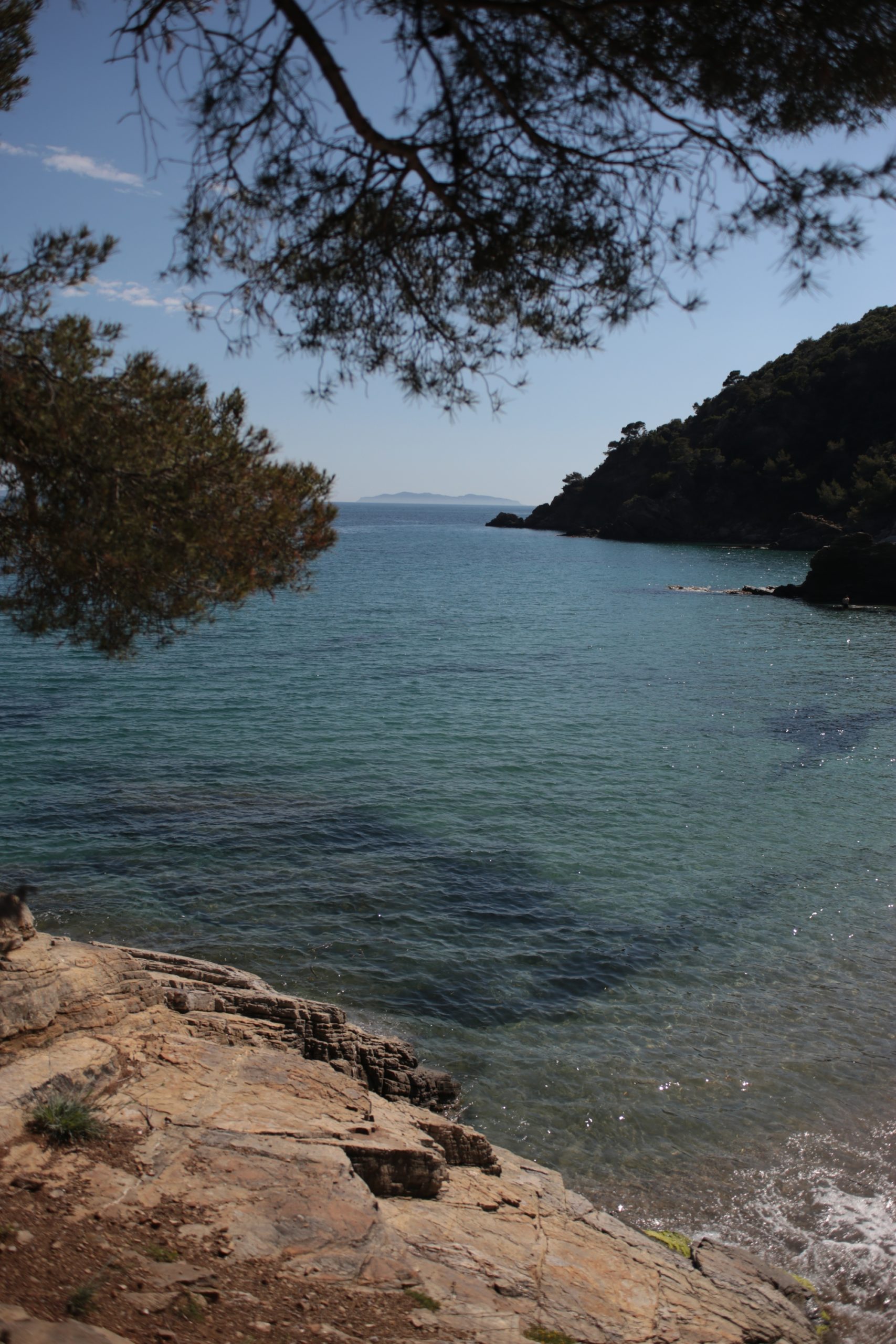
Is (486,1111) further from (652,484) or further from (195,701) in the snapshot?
(652,484)

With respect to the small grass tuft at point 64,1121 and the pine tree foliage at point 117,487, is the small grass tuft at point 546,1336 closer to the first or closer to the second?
the small grass tuft at point 64,1121

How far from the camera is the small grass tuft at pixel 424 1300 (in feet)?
17.7

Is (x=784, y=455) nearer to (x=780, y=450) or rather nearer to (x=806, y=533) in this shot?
(x=780, y=450)

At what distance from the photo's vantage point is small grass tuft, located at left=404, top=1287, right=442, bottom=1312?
5402mm

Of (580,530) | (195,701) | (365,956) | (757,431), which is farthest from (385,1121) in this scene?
(580,530)

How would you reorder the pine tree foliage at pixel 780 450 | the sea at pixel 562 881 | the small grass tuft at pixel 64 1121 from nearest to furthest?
the small grass tuft at pixel 64 1121 < the sea at pixel 562 881 < the pine tree foliage at pixel 780 450

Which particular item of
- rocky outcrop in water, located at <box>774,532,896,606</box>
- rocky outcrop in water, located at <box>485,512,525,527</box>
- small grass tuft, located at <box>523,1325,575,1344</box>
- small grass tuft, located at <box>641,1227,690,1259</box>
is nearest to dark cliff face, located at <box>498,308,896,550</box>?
rocky outcrop in water, located at <box>774,532,896,606</box>

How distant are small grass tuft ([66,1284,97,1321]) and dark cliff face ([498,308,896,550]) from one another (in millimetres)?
85118

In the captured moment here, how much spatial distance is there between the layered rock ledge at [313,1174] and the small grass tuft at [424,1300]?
0.06 metres

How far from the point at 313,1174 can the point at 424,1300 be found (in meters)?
1.16

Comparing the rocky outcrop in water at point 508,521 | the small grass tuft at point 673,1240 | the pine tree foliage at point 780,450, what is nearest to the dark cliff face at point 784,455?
the pine tree foliage at point 780,450

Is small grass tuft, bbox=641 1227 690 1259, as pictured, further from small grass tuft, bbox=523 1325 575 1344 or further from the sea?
small grass tuft, bbox=523 1325 575 1344

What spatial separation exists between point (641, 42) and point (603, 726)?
21.1 metres

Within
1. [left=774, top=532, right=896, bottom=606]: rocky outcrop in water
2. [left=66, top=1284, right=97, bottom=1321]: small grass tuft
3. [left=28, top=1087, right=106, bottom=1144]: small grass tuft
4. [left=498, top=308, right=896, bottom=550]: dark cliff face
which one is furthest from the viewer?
[left=498, top=308, right=896, bottom=550]: dark cliff face
